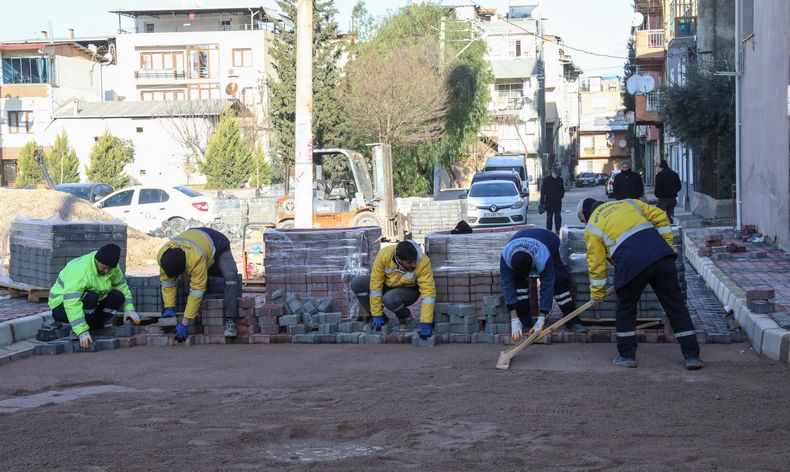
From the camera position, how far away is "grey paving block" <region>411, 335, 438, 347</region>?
1013cm

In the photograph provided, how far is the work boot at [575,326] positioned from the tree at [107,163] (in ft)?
163

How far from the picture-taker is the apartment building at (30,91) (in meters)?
65.8

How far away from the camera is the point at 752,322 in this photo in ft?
32.8

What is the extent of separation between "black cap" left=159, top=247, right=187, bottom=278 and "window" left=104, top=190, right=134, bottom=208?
17.0m

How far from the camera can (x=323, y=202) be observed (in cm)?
2528

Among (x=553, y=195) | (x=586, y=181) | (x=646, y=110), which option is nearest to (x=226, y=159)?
(x=646, y=110)

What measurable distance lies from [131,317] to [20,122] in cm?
6007

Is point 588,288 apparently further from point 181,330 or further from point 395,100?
point 395,100

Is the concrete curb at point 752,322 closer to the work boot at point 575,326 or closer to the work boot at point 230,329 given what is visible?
the work boot at point 575,326

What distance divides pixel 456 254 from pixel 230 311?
8.58ft

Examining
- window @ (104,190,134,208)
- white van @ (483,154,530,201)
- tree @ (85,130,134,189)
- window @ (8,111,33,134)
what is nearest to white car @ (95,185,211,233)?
window @ (104,190,134,208)

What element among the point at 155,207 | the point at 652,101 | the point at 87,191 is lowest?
the point at 155,207

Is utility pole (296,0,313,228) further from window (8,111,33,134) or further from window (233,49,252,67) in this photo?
window (233,49,252,67)

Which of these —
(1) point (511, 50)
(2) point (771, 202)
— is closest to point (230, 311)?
(2) point (771, 202)
